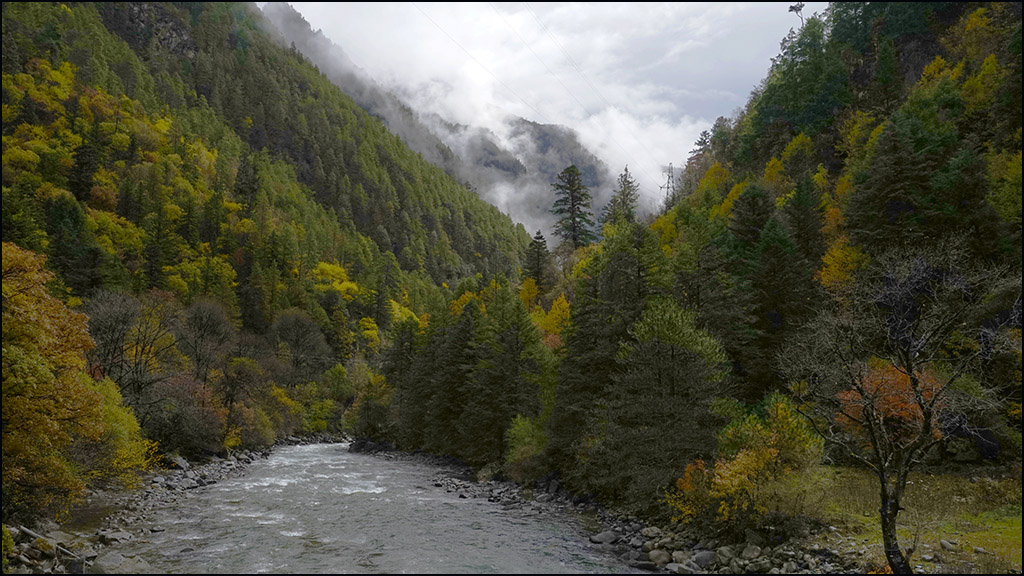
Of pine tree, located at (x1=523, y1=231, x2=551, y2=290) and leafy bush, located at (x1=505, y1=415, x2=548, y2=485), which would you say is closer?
leafy bush, located at (x1=505, y1=415, x2=548, y2=485)

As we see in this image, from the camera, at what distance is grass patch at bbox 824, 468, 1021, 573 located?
1603cm

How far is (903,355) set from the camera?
53.7 ft

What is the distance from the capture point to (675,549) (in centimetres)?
2248

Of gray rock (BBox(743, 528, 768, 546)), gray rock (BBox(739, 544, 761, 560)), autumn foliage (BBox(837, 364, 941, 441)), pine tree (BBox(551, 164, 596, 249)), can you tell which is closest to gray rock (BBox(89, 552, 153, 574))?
gray rock (BBox(739, 544, 761, 560))

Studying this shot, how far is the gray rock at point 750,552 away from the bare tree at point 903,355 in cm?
476

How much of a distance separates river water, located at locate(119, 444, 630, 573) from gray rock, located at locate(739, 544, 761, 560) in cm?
460

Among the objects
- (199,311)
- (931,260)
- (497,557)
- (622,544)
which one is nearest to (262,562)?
(497,557)

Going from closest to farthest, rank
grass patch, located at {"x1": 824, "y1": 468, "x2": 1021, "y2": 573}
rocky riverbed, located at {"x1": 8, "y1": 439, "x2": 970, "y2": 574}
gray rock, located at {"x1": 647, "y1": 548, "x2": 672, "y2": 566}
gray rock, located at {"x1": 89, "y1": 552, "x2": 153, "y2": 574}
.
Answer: grass patch, located at {"x1": 824, "y1": 468, "x2": 1021, "y2": 573} → gray rock, located at {"x1": 89, "y1": 552, "x2": 153, "y2": 574} → rocky riverbed, located at {"x1": 8, "y1": 439, "x2": 970, "y2": 574} → gray rock, located at {"x1": 647, "y1": 548, "x2": 672, "y2": 566}

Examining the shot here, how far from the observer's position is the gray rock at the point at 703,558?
20.3 meters

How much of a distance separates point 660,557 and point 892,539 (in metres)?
8.86

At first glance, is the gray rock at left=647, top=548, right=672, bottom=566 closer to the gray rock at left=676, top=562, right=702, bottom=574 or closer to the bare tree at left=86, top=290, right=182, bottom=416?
the gray rock at left=676, top=562, right=702, bottom=574

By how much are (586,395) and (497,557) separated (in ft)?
49.0

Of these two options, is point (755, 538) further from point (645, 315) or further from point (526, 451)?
point (526, 451)

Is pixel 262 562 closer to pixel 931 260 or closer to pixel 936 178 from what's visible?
pixel 931 260
